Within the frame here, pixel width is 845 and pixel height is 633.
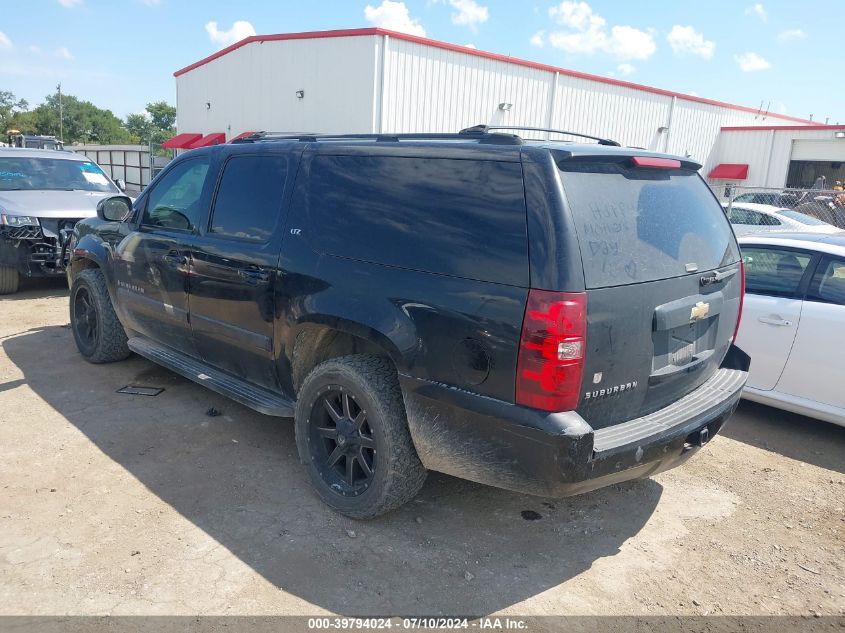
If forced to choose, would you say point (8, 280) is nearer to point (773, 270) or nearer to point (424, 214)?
point (424, 214)

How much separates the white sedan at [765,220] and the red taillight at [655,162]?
9630mm

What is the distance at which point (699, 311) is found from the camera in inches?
128

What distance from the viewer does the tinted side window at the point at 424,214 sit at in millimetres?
2807

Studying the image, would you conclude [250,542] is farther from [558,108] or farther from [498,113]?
[558,108]

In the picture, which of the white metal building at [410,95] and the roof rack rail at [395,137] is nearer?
the roof rack rail at [395,137]

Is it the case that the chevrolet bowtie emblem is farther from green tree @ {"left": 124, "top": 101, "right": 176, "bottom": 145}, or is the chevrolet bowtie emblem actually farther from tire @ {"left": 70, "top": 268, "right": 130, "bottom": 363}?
green tree @ {"left": 124, "top": 101, "right": 176, "bottom": 145}

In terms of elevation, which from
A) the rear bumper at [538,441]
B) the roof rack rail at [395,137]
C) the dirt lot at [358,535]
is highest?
the roof rack rail at [395,137]

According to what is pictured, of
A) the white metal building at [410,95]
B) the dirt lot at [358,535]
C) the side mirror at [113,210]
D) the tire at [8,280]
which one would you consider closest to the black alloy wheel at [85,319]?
the side mirror at [113,210]

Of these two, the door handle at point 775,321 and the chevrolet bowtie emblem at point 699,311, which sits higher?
the chevrolet bowtie emblem at point 699,311

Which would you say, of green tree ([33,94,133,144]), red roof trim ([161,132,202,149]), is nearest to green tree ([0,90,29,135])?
green tree ([33,94,133,144])

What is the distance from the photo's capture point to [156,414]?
4.82m

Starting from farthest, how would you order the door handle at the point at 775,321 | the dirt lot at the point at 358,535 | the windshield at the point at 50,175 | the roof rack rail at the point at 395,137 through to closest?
the windshield at the point at 50,175 → the door handle at the point at 775,321 → the roof rack rail at the point at 395,137 → the dirt lot at the point at 358,535

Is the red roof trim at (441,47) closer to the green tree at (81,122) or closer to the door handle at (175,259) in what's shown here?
the door handle at (175,259)

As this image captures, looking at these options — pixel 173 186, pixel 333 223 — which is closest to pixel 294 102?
pixel 173 186
